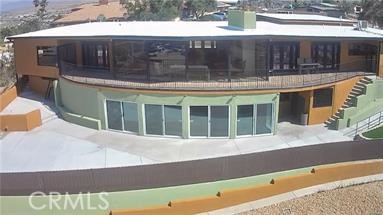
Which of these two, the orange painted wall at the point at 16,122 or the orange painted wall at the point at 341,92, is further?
the orange painted wall at the point at 341,92

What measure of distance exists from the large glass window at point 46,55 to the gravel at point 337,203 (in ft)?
64.0

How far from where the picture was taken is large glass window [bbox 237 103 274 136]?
22.7m

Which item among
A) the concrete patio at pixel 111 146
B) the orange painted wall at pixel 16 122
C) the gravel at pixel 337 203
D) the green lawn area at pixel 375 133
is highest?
the orange painted wall at pixel 16 122

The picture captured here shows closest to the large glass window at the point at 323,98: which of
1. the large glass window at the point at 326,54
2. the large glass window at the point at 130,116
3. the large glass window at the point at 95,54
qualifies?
the large glass window at the point at 326,54

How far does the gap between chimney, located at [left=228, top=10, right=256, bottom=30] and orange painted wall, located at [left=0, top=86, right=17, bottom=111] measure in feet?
51.8

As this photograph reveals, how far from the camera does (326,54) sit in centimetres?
2688

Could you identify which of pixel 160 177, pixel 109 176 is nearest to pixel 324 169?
pixel 160 177

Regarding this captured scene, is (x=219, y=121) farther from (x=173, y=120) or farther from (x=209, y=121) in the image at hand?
(x=173, y=120)

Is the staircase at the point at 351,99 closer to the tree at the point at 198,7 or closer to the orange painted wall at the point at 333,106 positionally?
the orange painted wall at the point at 333,106

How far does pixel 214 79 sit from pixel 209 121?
2515mm

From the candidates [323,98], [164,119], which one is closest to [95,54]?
[164,119]

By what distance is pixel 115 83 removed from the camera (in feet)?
77.8

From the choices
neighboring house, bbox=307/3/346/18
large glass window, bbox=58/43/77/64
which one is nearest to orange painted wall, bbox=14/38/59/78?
large glass window, bbox=58/43/77/64

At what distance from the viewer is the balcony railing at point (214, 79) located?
22.7 metres
